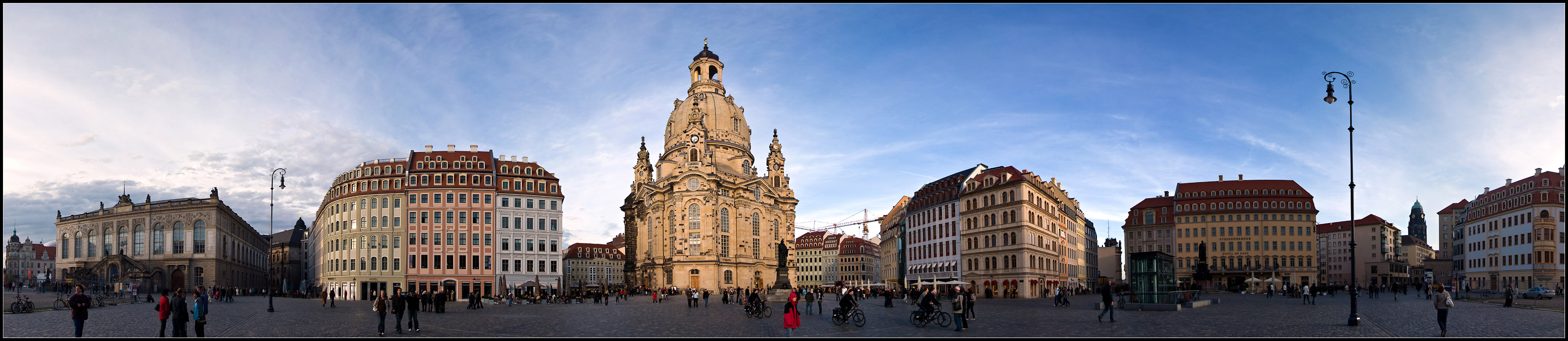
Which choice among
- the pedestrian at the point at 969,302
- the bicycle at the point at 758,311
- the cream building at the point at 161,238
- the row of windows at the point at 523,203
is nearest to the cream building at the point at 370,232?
the row of windows at the point at 523,203

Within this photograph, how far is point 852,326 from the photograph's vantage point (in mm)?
32750

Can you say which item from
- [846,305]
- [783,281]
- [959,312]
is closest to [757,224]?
[783,281]

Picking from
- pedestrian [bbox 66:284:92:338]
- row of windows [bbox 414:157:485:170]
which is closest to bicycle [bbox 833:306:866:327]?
pedestrian [bbox 66:284:92:338]

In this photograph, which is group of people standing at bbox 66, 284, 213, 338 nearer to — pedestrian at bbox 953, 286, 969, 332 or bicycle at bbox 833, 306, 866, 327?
bicycle at bbox 833, 306, 866, 327

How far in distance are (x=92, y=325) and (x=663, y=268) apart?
84.2 meters

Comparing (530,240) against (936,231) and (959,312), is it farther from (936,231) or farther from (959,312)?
(959,312)

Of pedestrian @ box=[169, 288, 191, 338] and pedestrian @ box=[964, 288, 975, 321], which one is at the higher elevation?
pedestrian @ box=[169, 288, 191, 338]

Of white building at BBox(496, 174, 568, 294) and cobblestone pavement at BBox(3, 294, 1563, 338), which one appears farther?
white building at BBox(496, 174, 568, 294)

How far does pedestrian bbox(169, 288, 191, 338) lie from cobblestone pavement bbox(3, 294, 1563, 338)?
8.05 feet

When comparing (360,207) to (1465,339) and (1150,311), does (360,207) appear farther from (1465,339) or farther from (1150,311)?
(1465,339)

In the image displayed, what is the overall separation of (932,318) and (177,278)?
98731mm

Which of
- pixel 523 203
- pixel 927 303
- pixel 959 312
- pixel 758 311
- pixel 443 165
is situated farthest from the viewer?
pixel 523 203

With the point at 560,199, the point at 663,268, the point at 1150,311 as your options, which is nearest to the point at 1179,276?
the point at 663,268

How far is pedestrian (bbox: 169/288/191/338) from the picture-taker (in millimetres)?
24312
